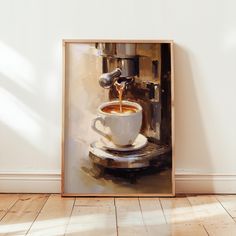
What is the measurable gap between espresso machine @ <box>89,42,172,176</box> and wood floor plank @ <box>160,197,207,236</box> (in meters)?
0.22

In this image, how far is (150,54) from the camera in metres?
2.27

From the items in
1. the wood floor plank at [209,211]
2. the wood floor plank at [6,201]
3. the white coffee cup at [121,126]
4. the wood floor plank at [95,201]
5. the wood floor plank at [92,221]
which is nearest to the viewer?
the wood floor plank at [92,221]

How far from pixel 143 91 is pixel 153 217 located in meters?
0.72

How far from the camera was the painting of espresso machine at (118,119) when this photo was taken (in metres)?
2.26

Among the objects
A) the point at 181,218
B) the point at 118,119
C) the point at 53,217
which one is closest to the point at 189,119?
the point at 118,119

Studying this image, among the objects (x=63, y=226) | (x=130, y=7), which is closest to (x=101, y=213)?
(x=63, y=226)

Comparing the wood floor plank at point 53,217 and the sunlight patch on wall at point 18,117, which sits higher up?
the sunlight patch on wall at point 18,117

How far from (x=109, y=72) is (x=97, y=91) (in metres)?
0.13

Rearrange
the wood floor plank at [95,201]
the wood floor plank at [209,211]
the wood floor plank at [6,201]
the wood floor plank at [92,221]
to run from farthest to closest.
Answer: the wood floor plank at [95,201]
the wood floor plank at [6,201]
the wood floor plank at [209,211]
the wood floor plank at [92,221]

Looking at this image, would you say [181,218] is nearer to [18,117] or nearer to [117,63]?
[117,63]

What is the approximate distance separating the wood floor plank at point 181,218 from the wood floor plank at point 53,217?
0.48 m

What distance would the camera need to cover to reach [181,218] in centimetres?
191

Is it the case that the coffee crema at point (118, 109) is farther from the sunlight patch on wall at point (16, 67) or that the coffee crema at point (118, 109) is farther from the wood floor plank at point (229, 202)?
the wood floor plank at point (229, 202)

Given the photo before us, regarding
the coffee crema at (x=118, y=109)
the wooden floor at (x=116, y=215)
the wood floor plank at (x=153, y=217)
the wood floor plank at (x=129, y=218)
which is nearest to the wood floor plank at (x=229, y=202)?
the wooden floor at (x=116, y=215)
